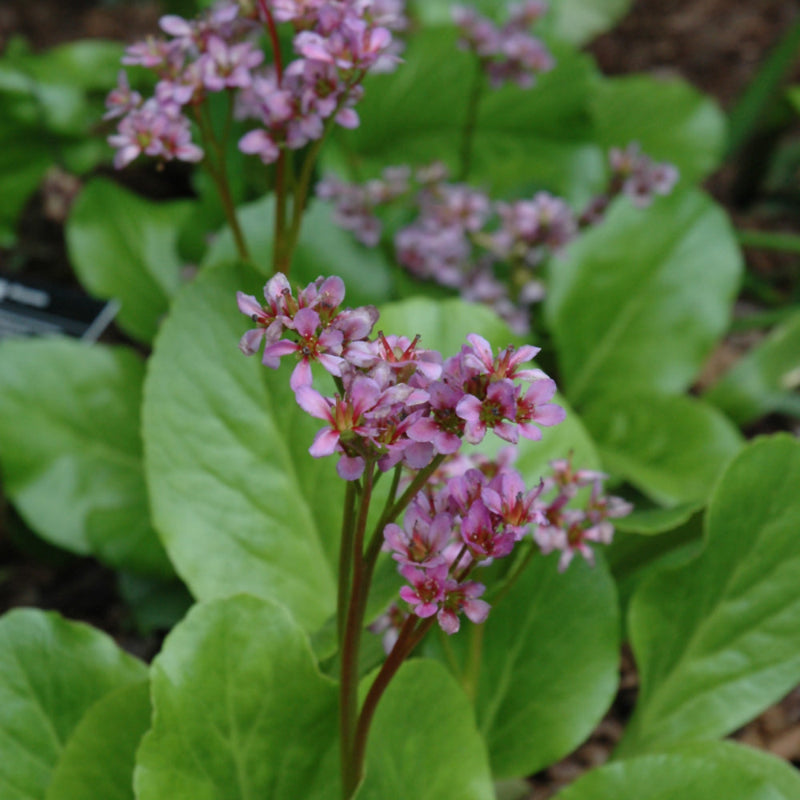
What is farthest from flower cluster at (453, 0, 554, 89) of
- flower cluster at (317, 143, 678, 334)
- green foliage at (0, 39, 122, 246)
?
green foliage at (0, 39, 122, 246)

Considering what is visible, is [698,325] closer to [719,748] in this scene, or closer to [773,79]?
[719,748]

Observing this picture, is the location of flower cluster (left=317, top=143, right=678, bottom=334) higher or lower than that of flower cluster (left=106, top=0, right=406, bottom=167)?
lower

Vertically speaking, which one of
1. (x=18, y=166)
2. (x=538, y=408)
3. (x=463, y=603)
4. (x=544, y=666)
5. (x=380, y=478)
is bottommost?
(x=18, y=166)

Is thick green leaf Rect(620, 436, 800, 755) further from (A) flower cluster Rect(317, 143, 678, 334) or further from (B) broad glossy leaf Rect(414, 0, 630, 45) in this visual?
(B) broad glossy leaf Rect(414, 0, 630, 45)

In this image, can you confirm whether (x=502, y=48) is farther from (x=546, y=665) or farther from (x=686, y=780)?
(x=686, y=780)

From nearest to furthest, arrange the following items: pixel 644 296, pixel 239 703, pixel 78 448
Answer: pixel 239 703, pixel 78 448, pixel 644 296

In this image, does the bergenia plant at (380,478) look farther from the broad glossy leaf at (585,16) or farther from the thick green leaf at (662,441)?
the broad glossy leaf at (585,16)

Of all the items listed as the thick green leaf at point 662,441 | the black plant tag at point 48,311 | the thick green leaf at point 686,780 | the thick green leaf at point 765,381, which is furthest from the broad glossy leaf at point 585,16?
the thick green leaf at point 686,780

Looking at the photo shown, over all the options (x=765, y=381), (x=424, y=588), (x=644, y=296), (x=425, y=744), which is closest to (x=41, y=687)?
(x=425, y=744)
